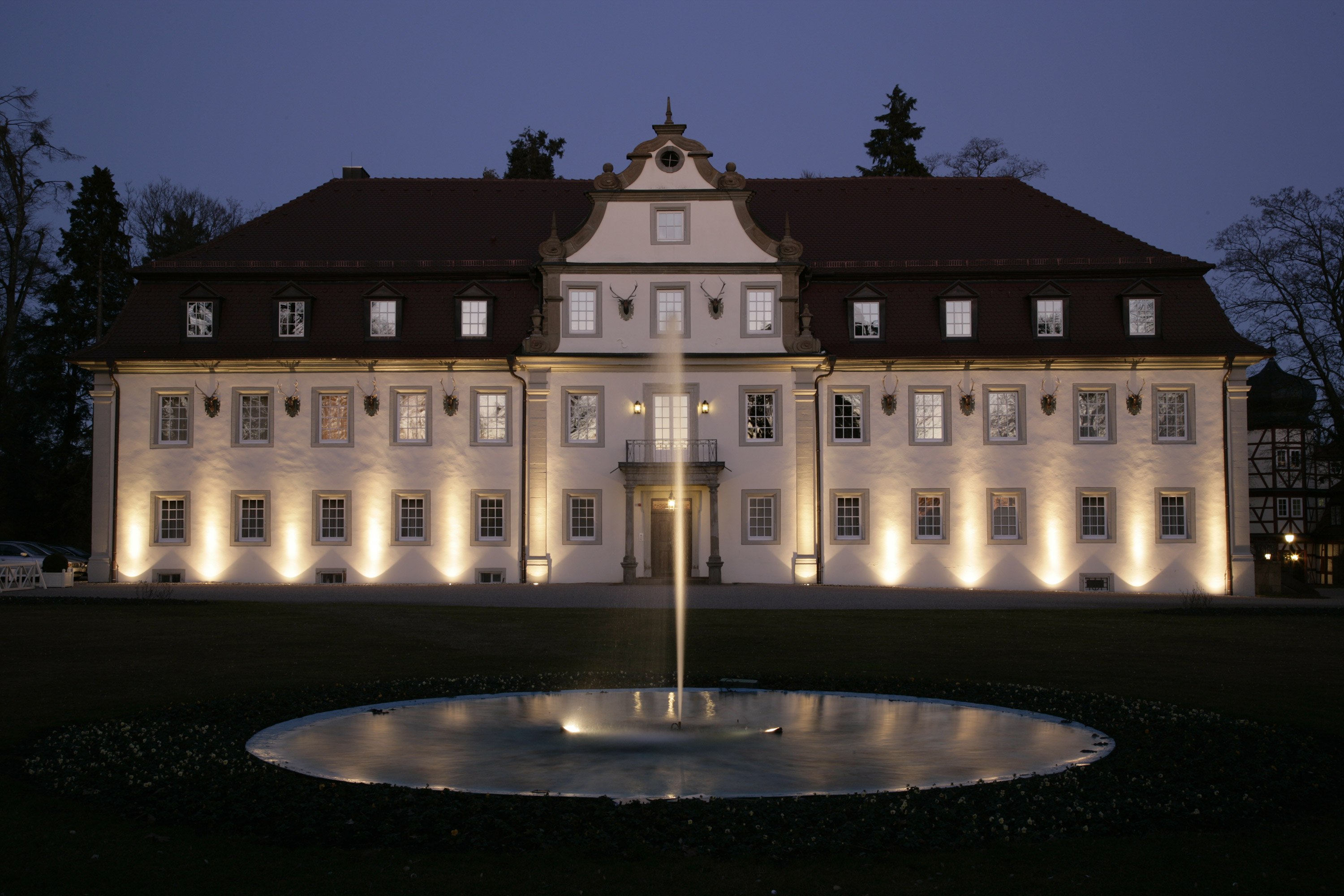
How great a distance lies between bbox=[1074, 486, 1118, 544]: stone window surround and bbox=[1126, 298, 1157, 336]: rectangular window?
4.67 m

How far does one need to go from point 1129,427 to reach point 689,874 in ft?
98.7

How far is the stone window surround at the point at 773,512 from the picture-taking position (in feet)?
110

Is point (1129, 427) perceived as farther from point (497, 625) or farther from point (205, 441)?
point (205, 441)

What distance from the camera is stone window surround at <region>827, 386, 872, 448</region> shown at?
3394cm

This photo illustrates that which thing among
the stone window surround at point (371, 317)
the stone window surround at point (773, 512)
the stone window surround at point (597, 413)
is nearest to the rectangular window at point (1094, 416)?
the stone window surround at point (773, 512)

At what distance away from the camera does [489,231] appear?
36781 millimetres

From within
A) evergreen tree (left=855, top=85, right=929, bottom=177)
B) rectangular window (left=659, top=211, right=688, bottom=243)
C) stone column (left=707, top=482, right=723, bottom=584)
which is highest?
evergreen tree (left=855, top=85, right=929, bottom=177)

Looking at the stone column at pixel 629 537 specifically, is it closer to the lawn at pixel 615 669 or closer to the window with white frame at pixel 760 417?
the window with white frame at pixel 760 417

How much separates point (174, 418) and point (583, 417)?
11.7m

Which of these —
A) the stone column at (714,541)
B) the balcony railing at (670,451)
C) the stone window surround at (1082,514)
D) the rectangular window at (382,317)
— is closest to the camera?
the stone column at (714,541)

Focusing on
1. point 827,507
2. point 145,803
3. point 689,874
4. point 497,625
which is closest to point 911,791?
point 689,874

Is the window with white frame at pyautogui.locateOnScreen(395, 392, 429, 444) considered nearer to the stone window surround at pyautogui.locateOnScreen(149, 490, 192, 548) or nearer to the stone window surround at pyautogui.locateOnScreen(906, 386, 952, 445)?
the stone window surround at pyautogui.locateOnScreen(149, 490, 192, 548)

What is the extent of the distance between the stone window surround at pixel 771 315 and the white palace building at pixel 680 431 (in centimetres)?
9

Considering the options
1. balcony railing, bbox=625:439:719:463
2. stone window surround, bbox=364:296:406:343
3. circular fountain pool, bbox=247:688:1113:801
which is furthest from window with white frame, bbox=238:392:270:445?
circular fountain pool, bbox=247:688:1113:801
